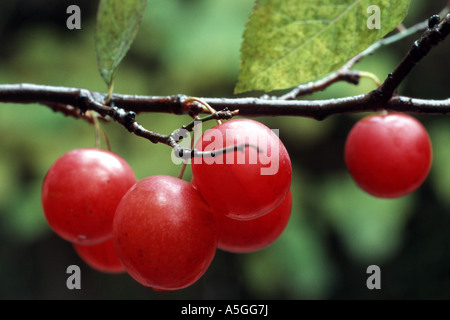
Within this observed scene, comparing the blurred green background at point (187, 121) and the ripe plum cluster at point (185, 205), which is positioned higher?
the blurred green background at point (187, 121)

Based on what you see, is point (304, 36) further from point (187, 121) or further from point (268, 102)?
point (187, 121)

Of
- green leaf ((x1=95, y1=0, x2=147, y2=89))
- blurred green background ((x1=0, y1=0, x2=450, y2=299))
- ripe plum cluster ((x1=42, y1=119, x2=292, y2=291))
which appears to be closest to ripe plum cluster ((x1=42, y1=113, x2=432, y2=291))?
ripe plum cluster ((x1=42, y1=119, x2=292, y2=291))

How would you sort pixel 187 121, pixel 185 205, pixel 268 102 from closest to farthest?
pixel 185 205
pixel 268 102
pixel 187 121

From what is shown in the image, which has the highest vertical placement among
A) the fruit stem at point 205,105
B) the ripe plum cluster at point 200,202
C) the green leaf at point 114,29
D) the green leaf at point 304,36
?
the green leaf at point 114,29

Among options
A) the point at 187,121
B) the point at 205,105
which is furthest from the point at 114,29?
the point at 187,121

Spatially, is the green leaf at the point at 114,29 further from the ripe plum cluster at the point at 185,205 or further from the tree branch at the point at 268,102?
the ripe plum cluster at the point at 185,205

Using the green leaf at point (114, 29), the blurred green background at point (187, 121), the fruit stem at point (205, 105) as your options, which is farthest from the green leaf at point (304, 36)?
the blurred green background at point (187, 121)

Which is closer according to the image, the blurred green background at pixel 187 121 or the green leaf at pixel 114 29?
the green leaf at pixel 114 29
